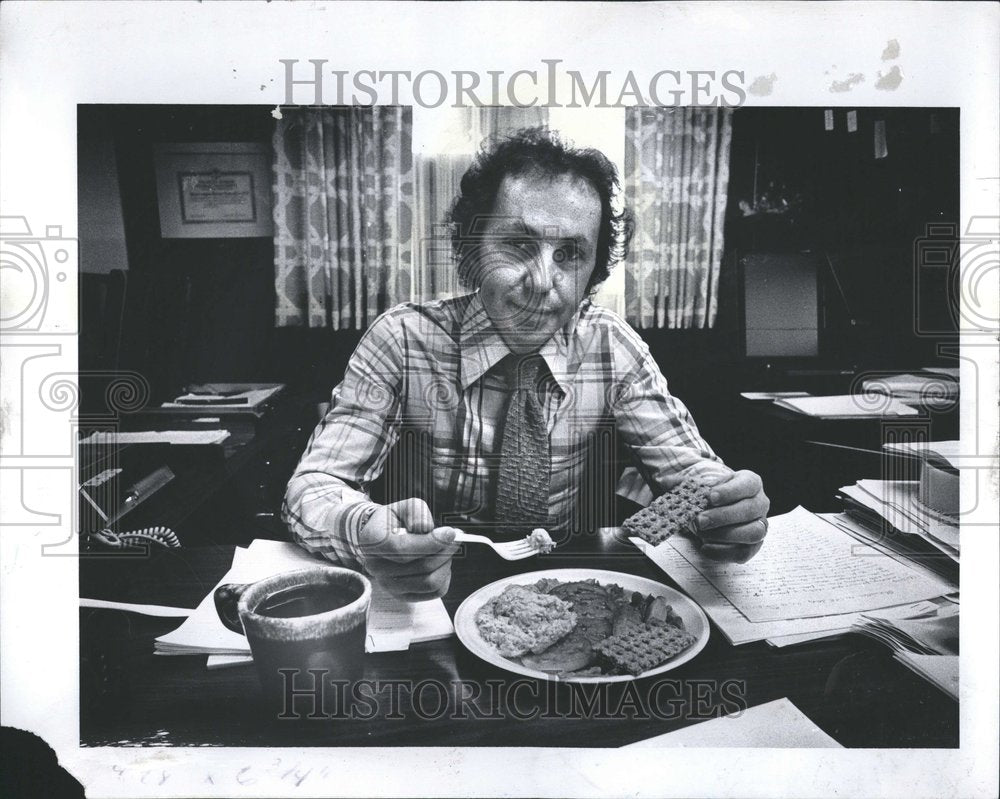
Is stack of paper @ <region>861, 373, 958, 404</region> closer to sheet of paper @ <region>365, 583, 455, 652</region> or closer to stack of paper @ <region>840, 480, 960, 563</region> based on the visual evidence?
stack of paper @ <region>840, 480, 960, 563</region>

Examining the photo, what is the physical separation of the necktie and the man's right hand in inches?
3.3

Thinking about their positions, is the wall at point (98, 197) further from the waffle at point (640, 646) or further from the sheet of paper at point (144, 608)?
the waffle at point (640, 646)

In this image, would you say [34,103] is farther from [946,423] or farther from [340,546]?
[946,423]

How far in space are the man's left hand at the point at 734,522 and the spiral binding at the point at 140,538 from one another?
0.65 metres

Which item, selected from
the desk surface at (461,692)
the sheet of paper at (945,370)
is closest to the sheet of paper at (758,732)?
the desk surface at (461,692)

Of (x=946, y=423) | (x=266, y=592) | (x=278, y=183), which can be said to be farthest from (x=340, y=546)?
(x=946, y=423)

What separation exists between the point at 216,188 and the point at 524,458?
50 cm

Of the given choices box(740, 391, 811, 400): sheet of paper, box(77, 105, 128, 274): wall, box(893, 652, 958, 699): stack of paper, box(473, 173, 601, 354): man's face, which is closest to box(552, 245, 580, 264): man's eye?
box(473, 173, 601, 354): man's face

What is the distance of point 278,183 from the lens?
0.85 meters

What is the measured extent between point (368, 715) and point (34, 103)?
85cm

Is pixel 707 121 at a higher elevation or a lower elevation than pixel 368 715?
higher

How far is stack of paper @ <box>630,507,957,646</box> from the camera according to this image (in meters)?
0.85

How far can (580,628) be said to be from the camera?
0.83m

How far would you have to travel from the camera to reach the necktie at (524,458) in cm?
86
